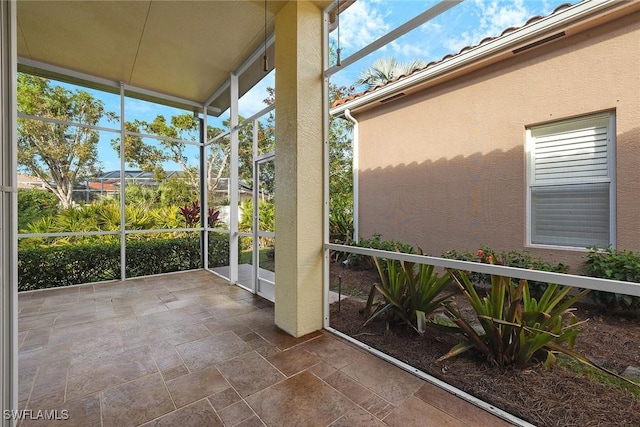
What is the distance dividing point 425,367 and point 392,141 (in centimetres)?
177

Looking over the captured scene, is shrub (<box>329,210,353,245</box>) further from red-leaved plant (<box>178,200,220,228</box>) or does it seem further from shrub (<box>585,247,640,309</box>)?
red-leaved plant (<box>178,200,220,228</box>)

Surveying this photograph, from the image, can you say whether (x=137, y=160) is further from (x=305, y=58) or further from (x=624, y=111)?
(x=624, y=111)

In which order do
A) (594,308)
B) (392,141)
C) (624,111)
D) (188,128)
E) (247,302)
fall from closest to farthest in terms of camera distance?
(624,111), (594,308), (392,141), (247,302), (188,128)

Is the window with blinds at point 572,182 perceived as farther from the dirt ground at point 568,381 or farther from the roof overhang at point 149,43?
the roof overhang at point 149,43

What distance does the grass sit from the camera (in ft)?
12.0

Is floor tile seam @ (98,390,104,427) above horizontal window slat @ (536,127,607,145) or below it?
below

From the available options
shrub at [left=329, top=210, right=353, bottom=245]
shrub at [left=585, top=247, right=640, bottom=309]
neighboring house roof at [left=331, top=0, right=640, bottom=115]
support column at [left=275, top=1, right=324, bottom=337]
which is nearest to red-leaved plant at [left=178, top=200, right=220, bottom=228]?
support column at [left=275, top=1, right=324, bottom=337]

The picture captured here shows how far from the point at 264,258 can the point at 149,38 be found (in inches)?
121

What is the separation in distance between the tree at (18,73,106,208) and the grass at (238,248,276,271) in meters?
2.95

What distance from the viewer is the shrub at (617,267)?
1362 mm

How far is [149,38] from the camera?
3432 mm

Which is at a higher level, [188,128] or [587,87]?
[188,128]

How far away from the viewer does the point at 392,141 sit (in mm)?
2320

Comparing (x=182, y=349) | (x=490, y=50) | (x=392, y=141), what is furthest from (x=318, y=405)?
(x=490, y=50)
